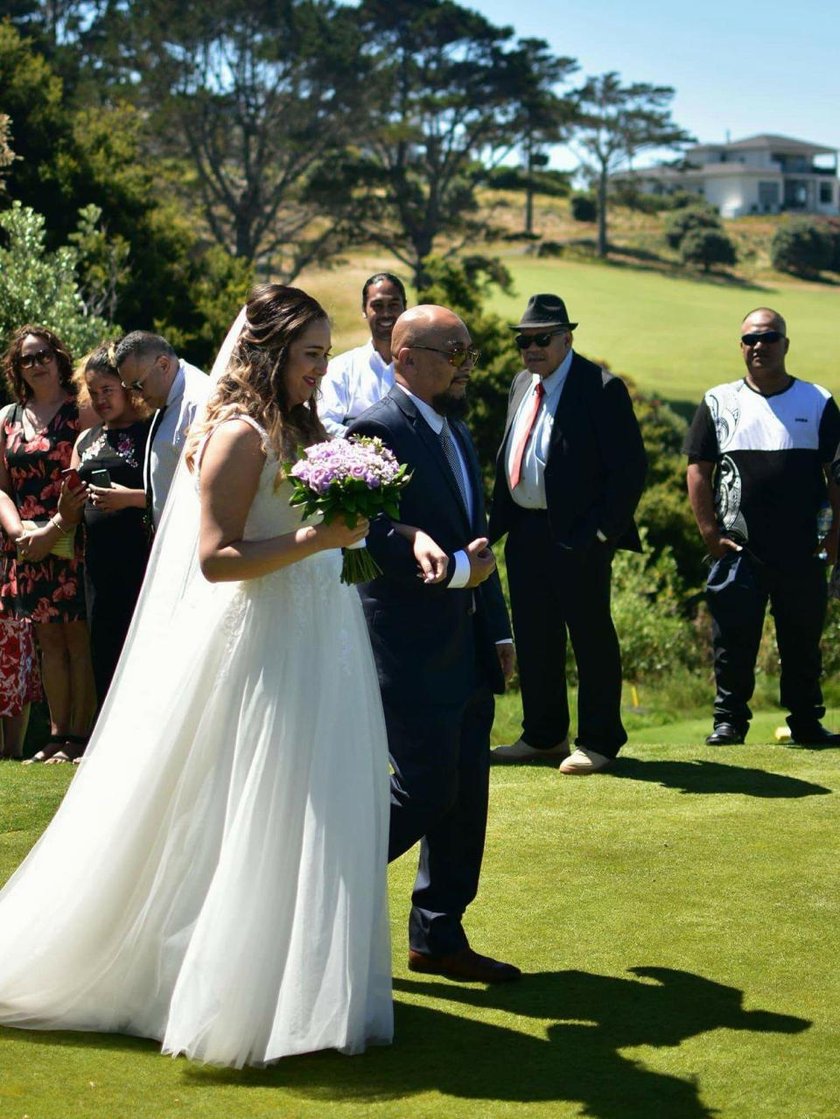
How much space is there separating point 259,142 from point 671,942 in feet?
142

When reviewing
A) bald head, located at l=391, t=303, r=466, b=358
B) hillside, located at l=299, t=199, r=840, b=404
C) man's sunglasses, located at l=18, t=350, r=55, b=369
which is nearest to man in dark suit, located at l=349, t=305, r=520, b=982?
bald head, located at l=391, t=303, r=466, b=358

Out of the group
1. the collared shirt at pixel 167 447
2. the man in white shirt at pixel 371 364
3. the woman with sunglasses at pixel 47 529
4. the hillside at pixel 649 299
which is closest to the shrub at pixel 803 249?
the hillside at pixel 649 299

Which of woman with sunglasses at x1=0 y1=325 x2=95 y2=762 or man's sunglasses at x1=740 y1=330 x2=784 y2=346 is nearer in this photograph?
woman with sunglasses at x1=0 y1=325 x2=95 y2=762

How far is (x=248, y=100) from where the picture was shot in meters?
46.7

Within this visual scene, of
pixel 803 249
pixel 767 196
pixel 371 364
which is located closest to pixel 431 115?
pixel 803 249

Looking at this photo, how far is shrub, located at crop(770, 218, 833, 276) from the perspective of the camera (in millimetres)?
80812

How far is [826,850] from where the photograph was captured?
6.52 metres

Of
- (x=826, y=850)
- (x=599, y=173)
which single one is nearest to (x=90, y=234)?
(x=826, y=850)

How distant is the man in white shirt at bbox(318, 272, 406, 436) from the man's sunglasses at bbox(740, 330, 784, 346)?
195cm

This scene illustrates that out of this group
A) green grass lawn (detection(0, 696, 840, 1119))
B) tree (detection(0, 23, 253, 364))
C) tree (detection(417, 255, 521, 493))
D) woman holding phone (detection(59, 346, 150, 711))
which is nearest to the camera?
green grass lawn (detection(0, 696, 840, 1119))

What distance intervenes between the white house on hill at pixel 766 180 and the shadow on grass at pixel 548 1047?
391 feet

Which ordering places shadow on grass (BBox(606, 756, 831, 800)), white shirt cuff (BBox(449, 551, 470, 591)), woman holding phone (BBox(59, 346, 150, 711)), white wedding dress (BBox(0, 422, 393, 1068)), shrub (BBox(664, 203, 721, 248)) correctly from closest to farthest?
white wedding dress (BBox(0, 422, 393, 1068))
white shirt cuff (BBox(449, 551, 470, 591))
shadow on grass (BBox(606, 756, 831, 800))
woman holding phone (BBox(59, 346, 150, 711))
shrub (BBox(664, 203, 721, 248))

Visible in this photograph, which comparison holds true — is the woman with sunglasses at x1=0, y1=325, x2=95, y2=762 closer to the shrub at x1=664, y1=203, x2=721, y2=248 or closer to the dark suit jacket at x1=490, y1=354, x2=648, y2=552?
the dark suit jacket at x1=490, y1=354, x2=648, y2=552

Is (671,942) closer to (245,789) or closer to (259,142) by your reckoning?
(245,789)
